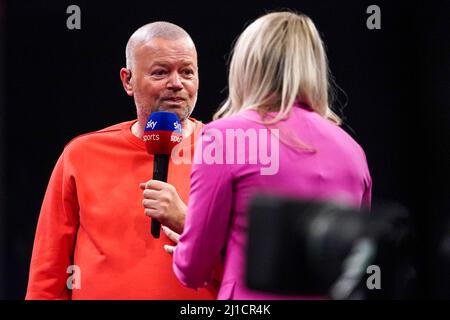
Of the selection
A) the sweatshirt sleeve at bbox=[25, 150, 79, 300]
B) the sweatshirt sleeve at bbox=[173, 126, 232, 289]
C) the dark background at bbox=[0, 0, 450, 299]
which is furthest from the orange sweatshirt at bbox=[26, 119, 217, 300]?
the sweatshirt sleeve at bbox=[173, 126, 232, 289]

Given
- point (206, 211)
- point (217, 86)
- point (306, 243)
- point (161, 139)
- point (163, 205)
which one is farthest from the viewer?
point (217, 86)

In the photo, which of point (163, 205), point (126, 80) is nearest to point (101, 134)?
point (126, 80)

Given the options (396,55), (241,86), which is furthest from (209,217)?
(396,55)

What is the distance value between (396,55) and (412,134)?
0.23 meters

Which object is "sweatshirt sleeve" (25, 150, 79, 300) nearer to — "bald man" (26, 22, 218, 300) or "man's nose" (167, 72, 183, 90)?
"bald man" (26, 22, 218, 300)

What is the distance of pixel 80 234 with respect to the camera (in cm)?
171

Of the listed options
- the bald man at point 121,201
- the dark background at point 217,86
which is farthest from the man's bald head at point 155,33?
the dark background at point 217,86

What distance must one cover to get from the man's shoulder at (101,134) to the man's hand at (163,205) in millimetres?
354

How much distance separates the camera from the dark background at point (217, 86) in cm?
197

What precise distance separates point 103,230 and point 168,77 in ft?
1.24

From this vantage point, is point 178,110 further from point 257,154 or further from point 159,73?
point 257,154

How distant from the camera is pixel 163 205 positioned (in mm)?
1456

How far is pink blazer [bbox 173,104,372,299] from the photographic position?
1213 millimetres

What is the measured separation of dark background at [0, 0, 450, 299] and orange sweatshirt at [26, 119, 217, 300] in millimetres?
248
